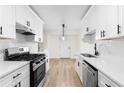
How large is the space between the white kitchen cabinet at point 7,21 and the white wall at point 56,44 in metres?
8.31

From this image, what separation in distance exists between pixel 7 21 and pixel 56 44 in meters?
8.68

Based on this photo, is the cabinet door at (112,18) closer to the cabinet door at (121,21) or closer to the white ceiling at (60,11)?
the cabinet door at (121,21)

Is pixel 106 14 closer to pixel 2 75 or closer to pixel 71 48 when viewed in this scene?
pixel 2 75

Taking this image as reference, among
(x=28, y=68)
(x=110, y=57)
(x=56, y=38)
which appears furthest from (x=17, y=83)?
(x=56, y=38)

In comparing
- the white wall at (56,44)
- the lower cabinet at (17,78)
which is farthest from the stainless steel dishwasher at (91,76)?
the white wall at (56,44)

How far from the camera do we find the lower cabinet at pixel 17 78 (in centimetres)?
146

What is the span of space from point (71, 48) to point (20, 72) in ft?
29.8

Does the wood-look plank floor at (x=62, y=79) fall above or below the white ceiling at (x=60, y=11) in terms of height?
below

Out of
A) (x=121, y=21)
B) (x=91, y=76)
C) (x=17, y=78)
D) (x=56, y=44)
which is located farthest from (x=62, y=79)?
(x=56, y=44)

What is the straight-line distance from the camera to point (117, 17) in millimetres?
1831

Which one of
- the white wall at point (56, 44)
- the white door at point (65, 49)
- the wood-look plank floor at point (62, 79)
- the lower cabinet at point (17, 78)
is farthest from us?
the white door at point (65, 49)

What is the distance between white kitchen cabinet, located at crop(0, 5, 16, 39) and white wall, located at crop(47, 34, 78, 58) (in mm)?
8315

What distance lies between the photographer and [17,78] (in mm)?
1836

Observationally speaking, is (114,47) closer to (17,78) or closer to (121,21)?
(121,21)
